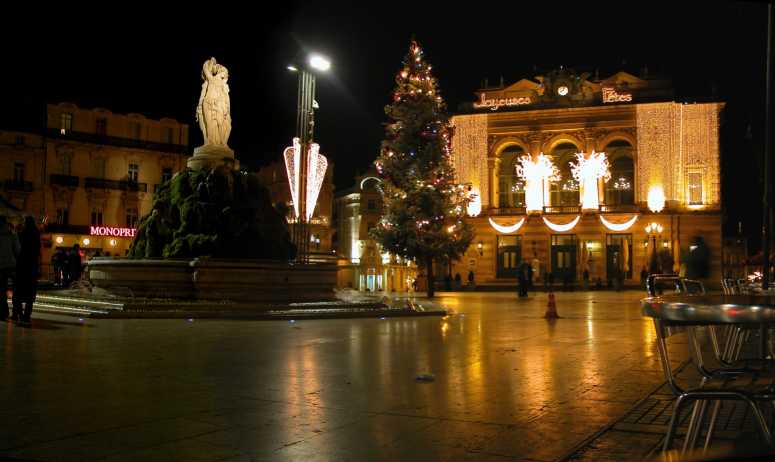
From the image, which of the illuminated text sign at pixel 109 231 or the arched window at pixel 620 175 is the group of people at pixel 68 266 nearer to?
the illuminated text sign at pixel 109 231

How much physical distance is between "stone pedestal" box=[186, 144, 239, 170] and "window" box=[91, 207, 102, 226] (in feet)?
119

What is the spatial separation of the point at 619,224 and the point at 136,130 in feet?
119

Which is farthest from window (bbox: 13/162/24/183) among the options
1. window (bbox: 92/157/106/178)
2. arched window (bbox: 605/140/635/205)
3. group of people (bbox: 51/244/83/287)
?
arched window (bbox: 605/140/635/205)

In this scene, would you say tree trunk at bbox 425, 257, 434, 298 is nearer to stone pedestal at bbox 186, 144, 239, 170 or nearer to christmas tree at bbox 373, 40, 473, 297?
christmas tree at bbox 373, 40, 473, 297

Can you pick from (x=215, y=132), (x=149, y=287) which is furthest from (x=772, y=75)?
(x=215, y=132)

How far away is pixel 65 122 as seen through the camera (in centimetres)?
5219

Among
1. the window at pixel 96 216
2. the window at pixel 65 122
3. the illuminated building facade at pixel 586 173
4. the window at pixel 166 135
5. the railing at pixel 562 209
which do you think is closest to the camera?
the illuminated building facade at pixel 586 173

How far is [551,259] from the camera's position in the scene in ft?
159

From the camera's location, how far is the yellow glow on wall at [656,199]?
45.6 metres

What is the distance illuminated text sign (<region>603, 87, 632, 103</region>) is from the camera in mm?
47344

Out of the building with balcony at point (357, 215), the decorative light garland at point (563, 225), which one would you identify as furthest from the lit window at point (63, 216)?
the decorative light garland at point (563, 225)

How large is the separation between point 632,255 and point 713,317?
152 feet

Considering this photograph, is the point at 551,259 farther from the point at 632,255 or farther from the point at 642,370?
the point at 642,370

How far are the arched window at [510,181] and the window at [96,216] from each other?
29.3 metres
